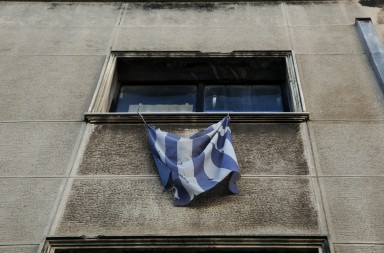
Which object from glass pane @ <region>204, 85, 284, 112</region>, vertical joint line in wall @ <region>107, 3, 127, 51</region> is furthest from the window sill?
vertical joint line in wall @ <region>107, 3, 127, 51</region>

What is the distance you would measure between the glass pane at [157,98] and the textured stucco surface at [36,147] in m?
1.23

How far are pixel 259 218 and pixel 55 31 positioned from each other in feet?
16.3

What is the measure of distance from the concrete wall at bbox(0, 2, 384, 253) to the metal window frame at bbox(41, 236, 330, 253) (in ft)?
0.39

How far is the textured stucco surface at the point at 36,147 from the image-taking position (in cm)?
586

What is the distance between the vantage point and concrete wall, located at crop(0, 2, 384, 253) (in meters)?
5.19

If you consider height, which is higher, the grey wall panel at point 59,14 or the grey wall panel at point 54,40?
the grey wall panel at point 59,14

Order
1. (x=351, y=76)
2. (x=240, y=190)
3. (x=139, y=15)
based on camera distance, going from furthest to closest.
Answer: (x=139, y=15), (x=351, y=76), (x=240, y=190)

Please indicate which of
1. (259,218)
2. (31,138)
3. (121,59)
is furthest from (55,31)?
(259,218)

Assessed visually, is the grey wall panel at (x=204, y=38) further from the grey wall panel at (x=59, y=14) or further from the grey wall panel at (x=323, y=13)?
the grey wall panel at (x=59, y=14)

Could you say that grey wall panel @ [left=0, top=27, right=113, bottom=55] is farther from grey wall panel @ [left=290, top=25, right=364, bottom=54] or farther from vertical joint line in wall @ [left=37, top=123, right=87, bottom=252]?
grey wall panel @ [left=290, top=25, right=364, bottom=54]

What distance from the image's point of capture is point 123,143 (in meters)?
6.16

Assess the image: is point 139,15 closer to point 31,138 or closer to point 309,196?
point 31,138

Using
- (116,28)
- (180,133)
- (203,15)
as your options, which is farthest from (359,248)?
(116,28)

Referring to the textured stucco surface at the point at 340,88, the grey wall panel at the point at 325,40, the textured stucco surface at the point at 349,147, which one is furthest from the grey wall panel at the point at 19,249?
the grey wall panel at the point at 325,40
